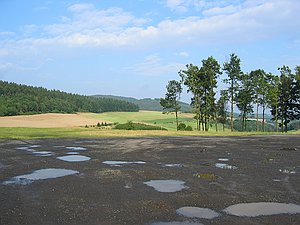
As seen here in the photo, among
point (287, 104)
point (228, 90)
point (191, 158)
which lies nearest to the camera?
point (191, 158)

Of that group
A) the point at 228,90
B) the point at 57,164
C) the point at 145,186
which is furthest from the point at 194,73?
the point at 145,186

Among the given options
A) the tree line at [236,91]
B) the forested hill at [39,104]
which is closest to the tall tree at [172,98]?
the tree line at [236,91]

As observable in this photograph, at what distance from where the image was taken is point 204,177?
506 inches

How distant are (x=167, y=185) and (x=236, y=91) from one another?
5213 centimetres

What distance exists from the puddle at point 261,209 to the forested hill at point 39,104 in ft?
295

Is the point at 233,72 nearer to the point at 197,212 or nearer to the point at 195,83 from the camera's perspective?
the point at 195,83

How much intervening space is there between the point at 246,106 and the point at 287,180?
170 ft

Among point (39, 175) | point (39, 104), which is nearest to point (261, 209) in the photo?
point (39, 175)

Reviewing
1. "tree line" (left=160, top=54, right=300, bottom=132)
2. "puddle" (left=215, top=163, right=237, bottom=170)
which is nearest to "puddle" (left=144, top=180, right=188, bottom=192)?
"puddle" (left=215, top=163, right=237, bottom=170)

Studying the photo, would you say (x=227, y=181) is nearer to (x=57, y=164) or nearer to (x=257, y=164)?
(x=257, y=164)

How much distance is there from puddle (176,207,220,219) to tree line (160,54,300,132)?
173ft

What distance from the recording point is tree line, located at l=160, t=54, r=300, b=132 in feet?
199

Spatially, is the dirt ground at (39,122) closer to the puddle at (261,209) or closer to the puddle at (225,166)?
the puddle at (225,166)

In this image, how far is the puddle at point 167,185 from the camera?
1075 cm
